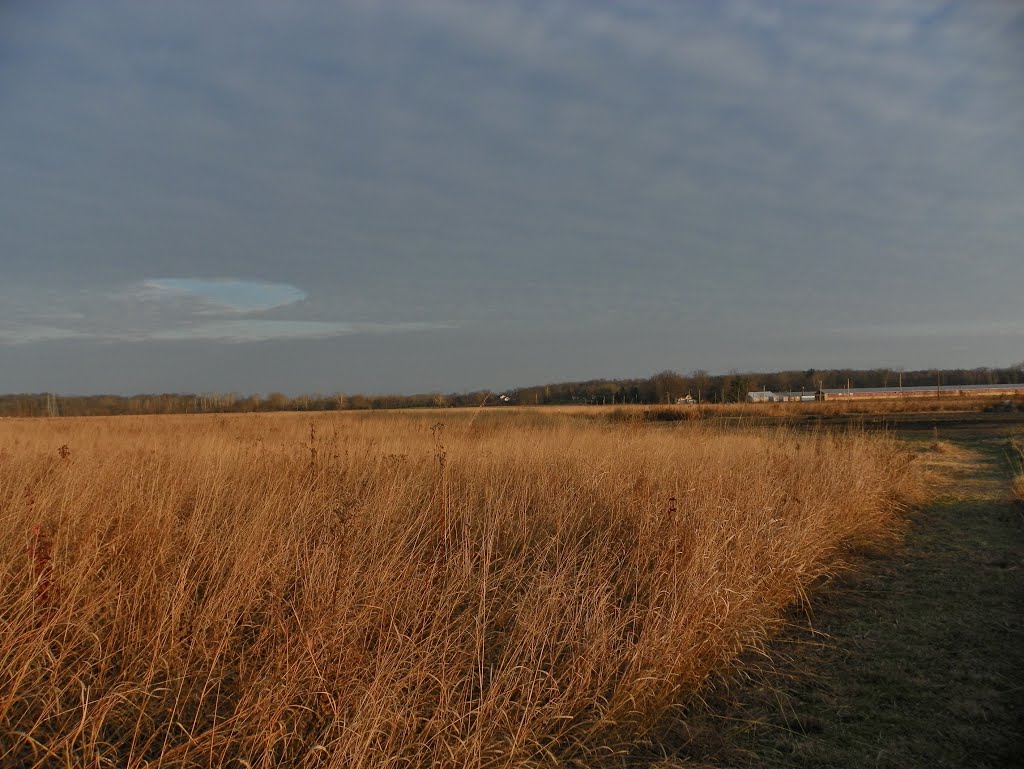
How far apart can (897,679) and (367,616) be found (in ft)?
10.4

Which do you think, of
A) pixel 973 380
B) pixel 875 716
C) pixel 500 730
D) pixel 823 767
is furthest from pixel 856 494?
pixel 973 380

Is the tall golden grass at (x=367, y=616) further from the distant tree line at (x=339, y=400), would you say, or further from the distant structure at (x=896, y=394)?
the distant structure at (x=896, y=394)

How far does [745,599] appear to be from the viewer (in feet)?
13.8

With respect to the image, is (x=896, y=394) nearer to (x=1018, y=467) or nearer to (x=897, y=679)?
(x=1018, y=467)

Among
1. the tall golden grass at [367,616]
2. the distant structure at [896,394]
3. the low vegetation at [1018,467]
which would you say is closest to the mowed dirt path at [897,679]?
the tall golden grass at [367,616]

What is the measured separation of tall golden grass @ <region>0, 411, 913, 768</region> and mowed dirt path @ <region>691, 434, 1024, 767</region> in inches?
12.3

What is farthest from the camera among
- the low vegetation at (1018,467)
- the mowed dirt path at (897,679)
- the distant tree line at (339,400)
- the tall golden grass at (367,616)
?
the distant tree line at (339,400)

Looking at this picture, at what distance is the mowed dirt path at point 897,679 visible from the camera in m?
2.96

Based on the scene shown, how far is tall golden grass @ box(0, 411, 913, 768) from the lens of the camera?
2479 millimetres

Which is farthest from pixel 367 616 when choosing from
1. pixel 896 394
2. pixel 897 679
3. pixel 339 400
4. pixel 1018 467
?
pixel 896 394

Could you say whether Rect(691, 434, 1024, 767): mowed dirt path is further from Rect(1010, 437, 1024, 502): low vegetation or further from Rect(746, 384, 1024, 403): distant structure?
Rect(746, 384, 1024, 403): distant structure

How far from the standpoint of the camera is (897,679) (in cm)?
372

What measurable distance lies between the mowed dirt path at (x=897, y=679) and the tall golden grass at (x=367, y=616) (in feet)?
1.03

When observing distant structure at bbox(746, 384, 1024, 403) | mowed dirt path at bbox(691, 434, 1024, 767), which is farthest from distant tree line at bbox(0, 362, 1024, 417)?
mowed dirt path at bbox(691, 434, 1024, 767)
